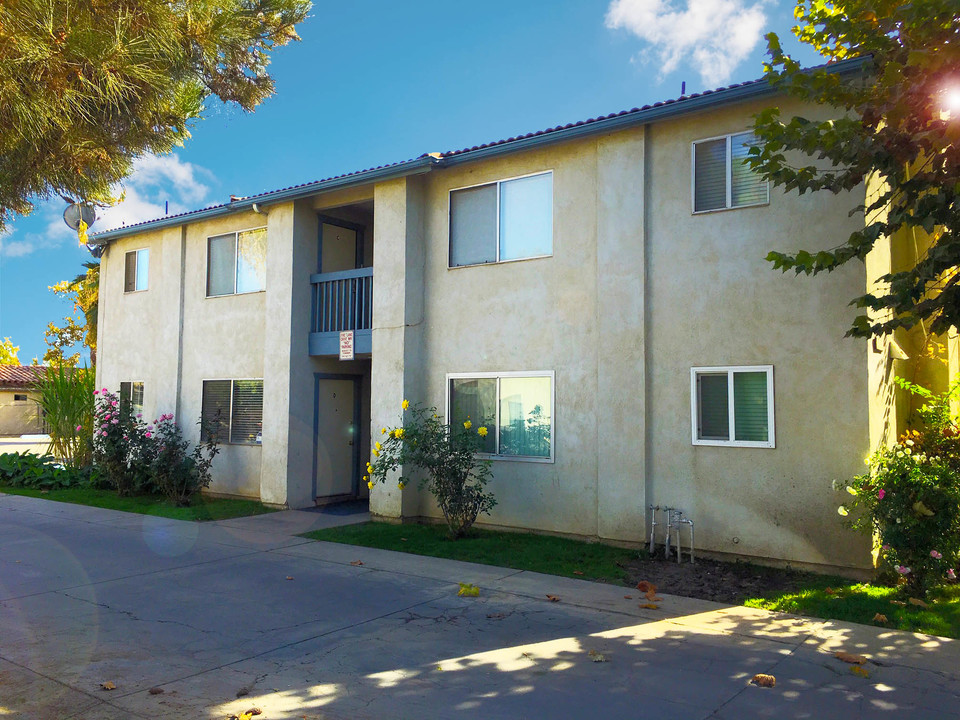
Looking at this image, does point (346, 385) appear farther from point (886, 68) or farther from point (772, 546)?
point (886, 68)

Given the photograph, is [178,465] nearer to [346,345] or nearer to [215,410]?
[215,410]

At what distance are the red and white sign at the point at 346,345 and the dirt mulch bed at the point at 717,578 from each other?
20.3 ft

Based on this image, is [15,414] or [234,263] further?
[15,414]

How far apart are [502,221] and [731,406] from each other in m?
4.43

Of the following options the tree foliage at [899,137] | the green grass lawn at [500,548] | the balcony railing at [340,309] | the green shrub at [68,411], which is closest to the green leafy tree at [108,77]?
the tree foliage at [899,137]

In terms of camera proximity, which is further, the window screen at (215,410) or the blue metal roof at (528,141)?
the window screen at (215,410)

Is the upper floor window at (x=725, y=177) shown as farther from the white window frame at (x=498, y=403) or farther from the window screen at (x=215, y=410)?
the window screen at (x=215, y=410)

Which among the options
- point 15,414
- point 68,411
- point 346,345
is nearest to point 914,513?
point 346,345

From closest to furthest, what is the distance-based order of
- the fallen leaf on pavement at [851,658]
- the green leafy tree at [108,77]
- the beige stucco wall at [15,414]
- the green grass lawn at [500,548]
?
the green leafy tree at [108,77]
the fallen leaf on pavement at [851,658]
the green grass lawn at [500,548]
the beige stucco wall at [15,414]

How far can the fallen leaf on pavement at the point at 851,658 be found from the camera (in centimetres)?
586

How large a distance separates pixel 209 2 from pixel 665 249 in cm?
617

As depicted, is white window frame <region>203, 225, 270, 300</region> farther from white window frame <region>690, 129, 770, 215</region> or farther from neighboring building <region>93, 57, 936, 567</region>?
white window frame <region>690, 129, 770, 215</region>

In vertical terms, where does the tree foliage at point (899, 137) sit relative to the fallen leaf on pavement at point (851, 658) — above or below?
above

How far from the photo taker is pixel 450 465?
34.9ft
